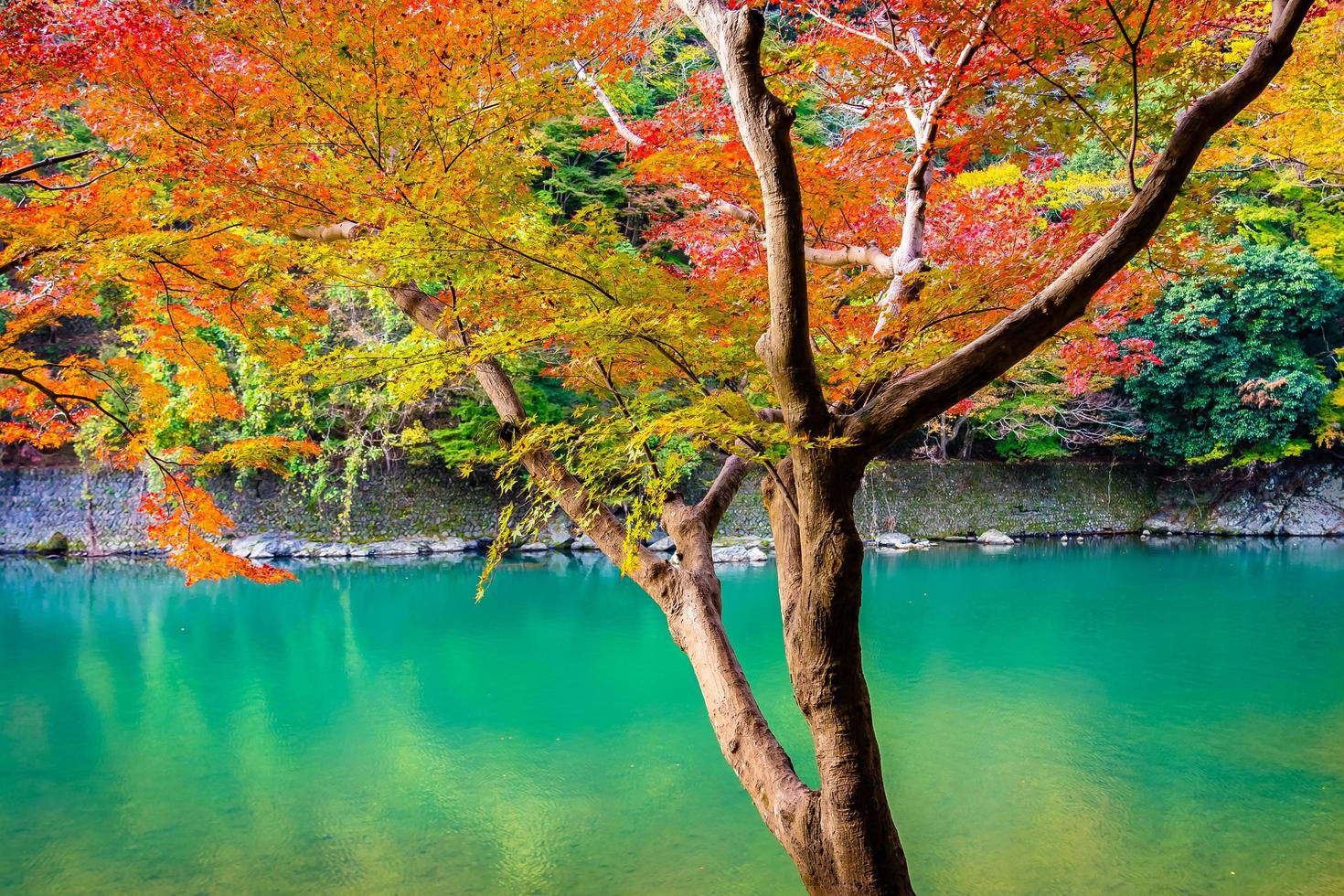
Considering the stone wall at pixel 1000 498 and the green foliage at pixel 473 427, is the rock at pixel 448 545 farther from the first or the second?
the stone wall at pixel 1000 498

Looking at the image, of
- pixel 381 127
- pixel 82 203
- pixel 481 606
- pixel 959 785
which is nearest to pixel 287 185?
pixel 381 127

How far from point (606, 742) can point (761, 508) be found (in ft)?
27.2

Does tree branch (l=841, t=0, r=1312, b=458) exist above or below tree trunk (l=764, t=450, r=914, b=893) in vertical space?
above

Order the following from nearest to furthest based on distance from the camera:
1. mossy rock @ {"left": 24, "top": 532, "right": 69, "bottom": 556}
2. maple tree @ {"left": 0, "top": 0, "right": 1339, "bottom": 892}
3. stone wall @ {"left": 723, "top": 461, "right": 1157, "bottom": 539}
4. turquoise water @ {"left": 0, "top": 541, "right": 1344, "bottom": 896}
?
maple tree @ {"left": 0, "top": 0, "right": 1339, "bottom": 892}
turquoise water @ {"left": 0, "top": 541, "right": 1344, "bottom": 896}
mossy rock @ {"left": 24, "top": 532, "right": 69, "bottom": 556}
stone wall @ {"left": 723, "top": 461, "right": 1157, "bottom": 539}

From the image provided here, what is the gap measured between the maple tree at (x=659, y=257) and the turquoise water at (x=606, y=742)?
1489mm

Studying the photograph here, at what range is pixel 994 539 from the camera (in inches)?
550

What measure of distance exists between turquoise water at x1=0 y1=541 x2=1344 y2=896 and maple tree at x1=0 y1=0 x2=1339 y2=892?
149 centimetres

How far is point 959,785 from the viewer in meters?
4.57

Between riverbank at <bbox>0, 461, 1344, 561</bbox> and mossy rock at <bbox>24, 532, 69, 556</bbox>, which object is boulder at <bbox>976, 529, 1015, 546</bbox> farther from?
mossy rock at <bbox>24, 532, 69, 556</bbox>

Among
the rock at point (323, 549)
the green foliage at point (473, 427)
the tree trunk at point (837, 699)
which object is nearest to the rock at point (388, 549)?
the rock at point (323, 549)

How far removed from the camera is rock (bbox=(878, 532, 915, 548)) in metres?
13.5

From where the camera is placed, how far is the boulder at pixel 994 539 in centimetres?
1390

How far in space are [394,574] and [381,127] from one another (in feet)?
31.1

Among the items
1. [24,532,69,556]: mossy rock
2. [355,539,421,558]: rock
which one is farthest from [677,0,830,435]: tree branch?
[24,532,69,556]: mossy rock
